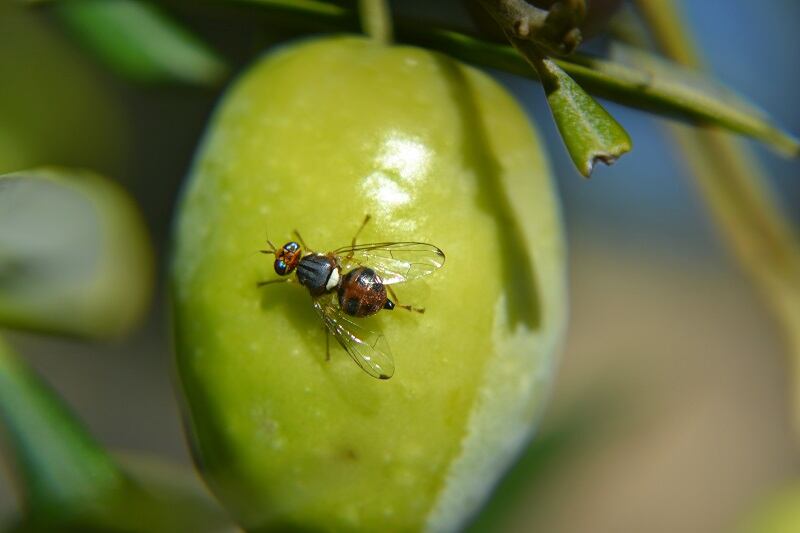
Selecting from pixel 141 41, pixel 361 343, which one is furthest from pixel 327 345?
pixel 141 41

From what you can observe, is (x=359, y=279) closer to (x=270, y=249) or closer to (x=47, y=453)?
(x=270, y=249)

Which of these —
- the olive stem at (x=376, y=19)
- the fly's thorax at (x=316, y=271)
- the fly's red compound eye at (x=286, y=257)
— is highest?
the olive stem at (x=376, y=19)

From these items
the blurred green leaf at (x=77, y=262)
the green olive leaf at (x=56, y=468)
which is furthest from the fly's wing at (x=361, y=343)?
the blurred green leaf at (x=77, y=262)

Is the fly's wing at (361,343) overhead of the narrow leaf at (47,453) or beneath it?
overhead

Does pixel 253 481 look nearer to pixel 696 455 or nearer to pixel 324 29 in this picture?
pixel 324 29

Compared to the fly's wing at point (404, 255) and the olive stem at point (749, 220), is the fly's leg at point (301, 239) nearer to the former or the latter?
the fly's wing at point (404, 255)

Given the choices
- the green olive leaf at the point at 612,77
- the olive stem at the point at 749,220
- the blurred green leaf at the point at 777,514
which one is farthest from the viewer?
the blurred green leaf at the point at 777,514

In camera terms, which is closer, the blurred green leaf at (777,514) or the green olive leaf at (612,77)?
the green olive leaf at (612,77)

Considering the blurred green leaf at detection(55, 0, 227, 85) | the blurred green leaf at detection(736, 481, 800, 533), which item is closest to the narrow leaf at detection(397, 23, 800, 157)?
the blurred green leaf at detection(55, 0, 227, 85)
